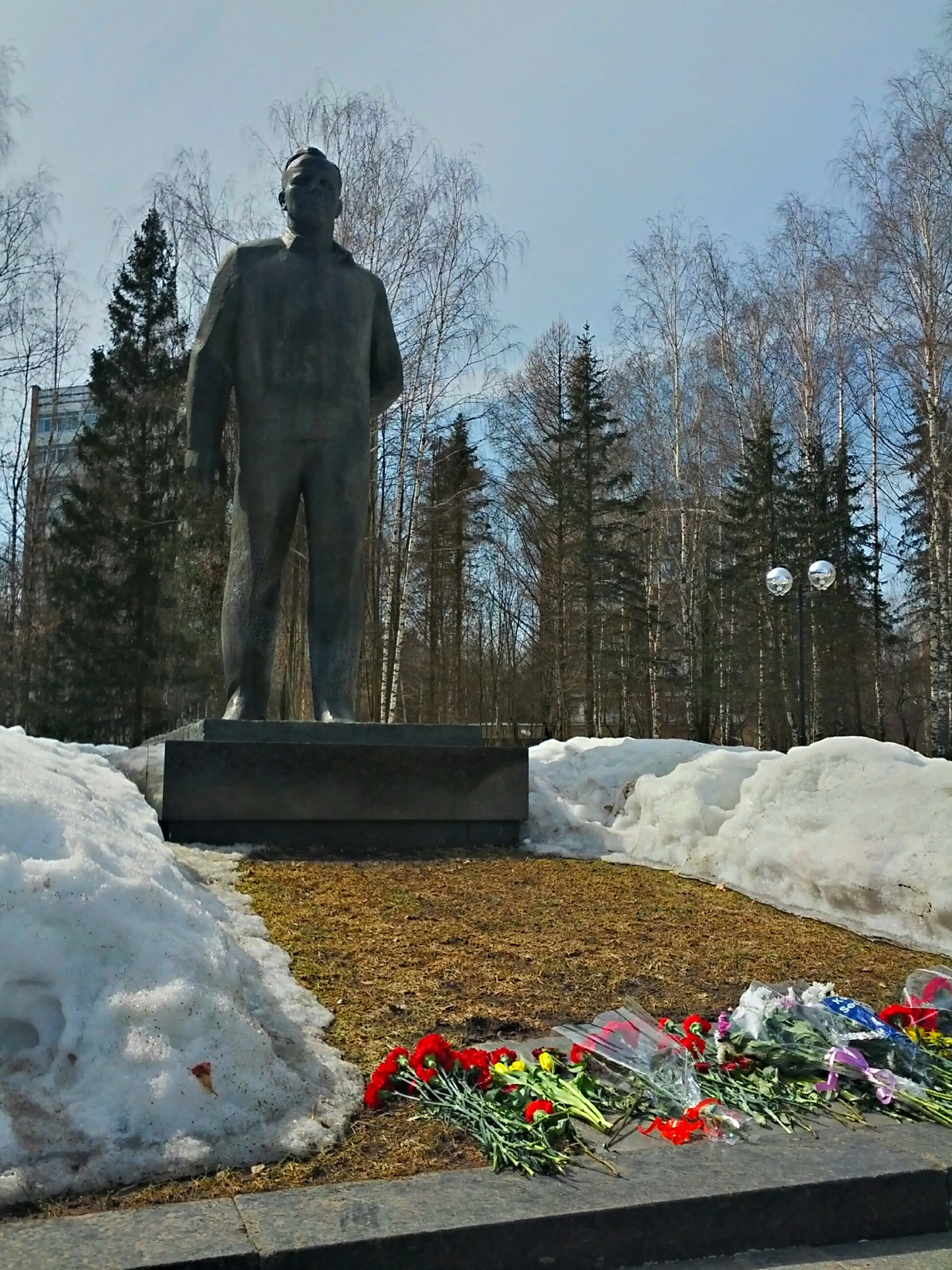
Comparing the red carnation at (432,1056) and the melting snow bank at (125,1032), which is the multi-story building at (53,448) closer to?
the melting snow bank at (125,1032)

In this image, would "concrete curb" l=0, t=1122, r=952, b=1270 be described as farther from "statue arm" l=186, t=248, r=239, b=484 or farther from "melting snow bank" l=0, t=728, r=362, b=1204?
"statue arm" l=186, t=248, r=239, b=484

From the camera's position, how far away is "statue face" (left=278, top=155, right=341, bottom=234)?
6.34 metres

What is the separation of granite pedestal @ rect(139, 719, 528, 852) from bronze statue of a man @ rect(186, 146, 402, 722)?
0.49 metres

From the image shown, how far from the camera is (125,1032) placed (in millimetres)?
2332

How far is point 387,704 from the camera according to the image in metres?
16.0

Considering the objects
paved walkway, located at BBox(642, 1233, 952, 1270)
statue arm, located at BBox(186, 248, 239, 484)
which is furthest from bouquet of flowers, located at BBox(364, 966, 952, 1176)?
statue arm, located at BBox(186, 248, 239, 484)

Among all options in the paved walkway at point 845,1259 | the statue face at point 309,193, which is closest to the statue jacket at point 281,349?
the statue face at point 309,193

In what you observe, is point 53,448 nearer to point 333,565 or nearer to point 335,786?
point 333,565

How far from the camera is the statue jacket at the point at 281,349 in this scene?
631 cm

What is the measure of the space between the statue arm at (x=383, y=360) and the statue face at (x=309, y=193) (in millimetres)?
533

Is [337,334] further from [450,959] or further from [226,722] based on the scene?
[450,959]

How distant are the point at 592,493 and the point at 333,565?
72.6 ft

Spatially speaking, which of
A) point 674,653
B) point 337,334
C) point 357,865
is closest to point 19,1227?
point 357,865

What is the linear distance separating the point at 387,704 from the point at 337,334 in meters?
10.0
